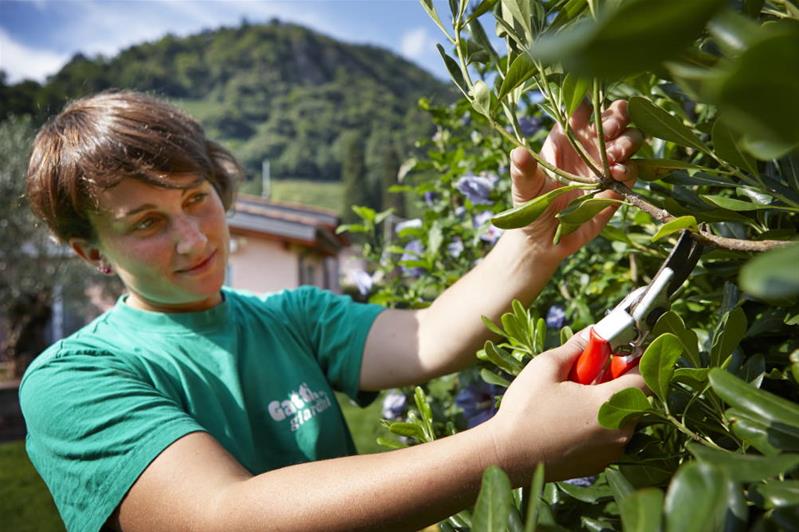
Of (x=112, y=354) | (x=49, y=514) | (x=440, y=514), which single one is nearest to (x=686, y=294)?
(x=440, y=514)

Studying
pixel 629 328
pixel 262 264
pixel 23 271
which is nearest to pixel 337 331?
pixel 629 328

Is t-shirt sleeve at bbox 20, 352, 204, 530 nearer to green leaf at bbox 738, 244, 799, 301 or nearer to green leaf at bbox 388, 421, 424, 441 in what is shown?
green leaf at bbox 388, 421, 424, 441

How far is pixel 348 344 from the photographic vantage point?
166 centimetres

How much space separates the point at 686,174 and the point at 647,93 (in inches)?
8.8

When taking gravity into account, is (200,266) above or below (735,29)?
below

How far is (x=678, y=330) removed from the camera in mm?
679

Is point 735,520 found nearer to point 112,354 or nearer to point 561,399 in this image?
point 561,399

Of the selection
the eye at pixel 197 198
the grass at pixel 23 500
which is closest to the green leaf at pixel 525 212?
the eye at pixel 197 198

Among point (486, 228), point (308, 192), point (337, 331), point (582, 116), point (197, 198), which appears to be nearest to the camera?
point (582, 116)

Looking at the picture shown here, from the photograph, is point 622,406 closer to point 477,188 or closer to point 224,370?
point 224,370

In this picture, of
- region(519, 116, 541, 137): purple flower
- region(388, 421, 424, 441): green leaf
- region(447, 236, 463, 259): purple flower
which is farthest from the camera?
region(447, 236, 463, 259): purple flower

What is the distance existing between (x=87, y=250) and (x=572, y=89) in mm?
1413

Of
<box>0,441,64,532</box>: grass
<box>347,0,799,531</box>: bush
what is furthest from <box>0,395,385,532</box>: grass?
<box>347,0,799,531</box>: bush

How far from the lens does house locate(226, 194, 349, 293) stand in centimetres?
1416
